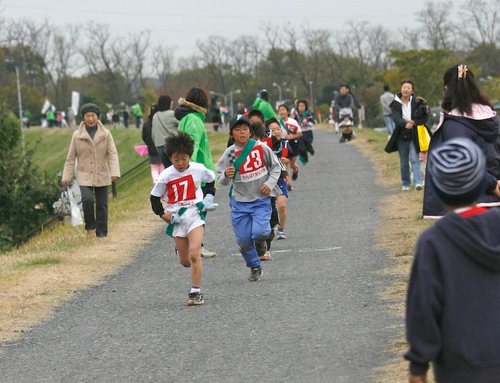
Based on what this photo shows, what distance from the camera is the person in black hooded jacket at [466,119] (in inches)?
304

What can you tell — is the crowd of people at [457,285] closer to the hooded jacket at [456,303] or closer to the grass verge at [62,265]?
the hooded jacket at [456,303]

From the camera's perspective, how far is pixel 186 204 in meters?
10.2

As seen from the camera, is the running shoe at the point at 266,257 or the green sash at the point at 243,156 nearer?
the green sash at the point at 243,156

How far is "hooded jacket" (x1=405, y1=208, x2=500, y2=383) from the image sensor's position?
4383 millimetres

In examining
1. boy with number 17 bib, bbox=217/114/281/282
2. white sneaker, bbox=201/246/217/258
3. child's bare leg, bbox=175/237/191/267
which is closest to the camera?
child's bare leg, bbox=175/237/191/267

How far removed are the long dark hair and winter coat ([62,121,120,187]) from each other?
313 inches

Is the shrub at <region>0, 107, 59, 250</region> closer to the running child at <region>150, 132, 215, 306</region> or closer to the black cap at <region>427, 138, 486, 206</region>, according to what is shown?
the running child at <region>150, 132, 215, 306</region>

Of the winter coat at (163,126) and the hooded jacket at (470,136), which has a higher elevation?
the hooded jacket at (470,136)

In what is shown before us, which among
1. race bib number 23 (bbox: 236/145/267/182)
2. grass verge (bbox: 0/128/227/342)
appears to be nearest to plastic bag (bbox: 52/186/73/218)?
grass verge (bbox: 0/128/227/342)

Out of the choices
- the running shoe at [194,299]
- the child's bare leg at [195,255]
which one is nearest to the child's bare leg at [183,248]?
the child's bare leg at [195,255]

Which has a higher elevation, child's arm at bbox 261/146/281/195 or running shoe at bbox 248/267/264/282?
child's arm at bbox 261/146/281/195

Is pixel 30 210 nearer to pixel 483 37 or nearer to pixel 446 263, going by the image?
pixel 446 263

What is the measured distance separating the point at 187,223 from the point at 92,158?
17.6 ft

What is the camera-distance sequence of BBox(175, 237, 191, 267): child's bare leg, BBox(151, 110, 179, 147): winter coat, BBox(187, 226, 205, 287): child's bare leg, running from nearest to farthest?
BBox(187, 226, 205, 287): child's bare leg < BBox(175, 237, 191, 267): child's bare leg < BBox(151, 110, 179, 147): winter coat
